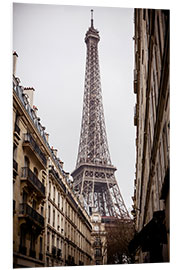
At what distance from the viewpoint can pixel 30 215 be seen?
37.7ft

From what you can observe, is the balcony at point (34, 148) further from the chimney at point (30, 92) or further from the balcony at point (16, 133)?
the chimney at point (30, 92)

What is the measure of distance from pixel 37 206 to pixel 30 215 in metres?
2.27

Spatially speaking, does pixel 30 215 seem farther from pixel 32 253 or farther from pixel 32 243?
pixel 32 253

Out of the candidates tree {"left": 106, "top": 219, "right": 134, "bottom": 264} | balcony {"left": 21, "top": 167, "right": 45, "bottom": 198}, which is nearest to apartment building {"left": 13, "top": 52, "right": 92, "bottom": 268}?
balcony {"left": 21, "top": 167, "right": 45, "bottom": 198}

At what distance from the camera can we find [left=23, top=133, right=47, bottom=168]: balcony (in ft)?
42.6

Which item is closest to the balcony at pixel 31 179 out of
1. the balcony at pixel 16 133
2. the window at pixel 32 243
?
the balcony at pixel 16 133

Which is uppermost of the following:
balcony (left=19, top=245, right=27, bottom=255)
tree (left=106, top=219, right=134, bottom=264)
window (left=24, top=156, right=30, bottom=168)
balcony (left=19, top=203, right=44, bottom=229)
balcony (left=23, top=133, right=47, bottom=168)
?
balcony (left=23, top=133, right=47, bottom=168)

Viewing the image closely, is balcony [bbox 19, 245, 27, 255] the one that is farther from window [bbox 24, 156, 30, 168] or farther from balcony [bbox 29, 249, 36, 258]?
window [bbox 24, 156, 30, 168]

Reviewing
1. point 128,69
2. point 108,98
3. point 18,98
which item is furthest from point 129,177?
point 18,98
